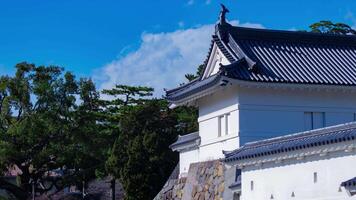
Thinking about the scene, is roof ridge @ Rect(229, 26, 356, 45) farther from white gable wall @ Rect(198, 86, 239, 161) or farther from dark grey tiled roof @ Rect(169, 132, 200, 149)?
dark grey tiled roof @ Rect(169, 132, 200, 149)

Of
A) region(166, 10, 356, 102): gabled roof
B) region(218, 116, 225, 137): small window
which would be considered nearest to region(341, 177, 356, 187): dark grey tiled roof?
region(166, 10, 356, 102): gabled roof

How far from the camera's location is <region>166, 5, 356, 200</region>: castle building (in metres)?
24.8

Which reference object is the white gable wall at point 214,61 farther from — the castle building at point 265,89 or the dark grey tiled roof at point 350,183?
the dark grey tiled roof at point 350,183

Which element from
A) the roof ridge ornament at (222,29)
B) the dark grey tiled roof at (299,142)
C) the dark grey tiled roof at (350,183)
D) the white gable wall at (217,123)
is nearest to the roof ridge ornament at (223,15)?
the roof ridge ornament at (222,29)

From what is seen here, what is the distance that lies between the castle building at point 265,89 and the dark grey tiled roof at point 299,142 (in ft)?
0.94

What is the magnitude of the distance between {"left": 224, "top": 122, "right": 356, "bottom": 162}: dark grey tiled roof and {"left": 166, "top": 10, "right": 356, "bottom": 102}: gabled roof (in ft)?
12.0

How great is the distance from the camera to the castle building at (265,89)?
24.8m

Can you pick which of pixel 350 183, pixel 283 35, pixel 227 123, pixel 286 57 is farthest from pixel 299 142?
pixel 283 35

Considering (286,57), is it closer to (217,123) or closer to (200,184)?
(217,123)

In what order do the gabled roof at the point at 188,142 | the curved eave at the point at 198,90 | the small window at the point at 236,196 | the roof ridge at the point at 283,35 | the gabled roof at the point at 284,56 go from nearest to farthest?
the small window at the point at 236,196 < the curved eave at the point at 198,90 < the gabled roof at the point at 284,56 < the roof ridge at the point at 283,35 < the gabled roof at the point at 188,142

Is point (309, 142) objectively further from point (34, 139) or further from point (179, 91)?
point (34, 139)

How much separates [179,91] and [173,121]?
1102 centimetres

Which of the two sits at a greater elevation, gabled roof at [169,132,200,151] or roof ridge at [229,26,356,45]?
roof ridge at [229,26,356,45]

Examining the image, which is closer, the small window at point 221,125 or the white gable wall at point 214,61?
the small window at point 221,125
